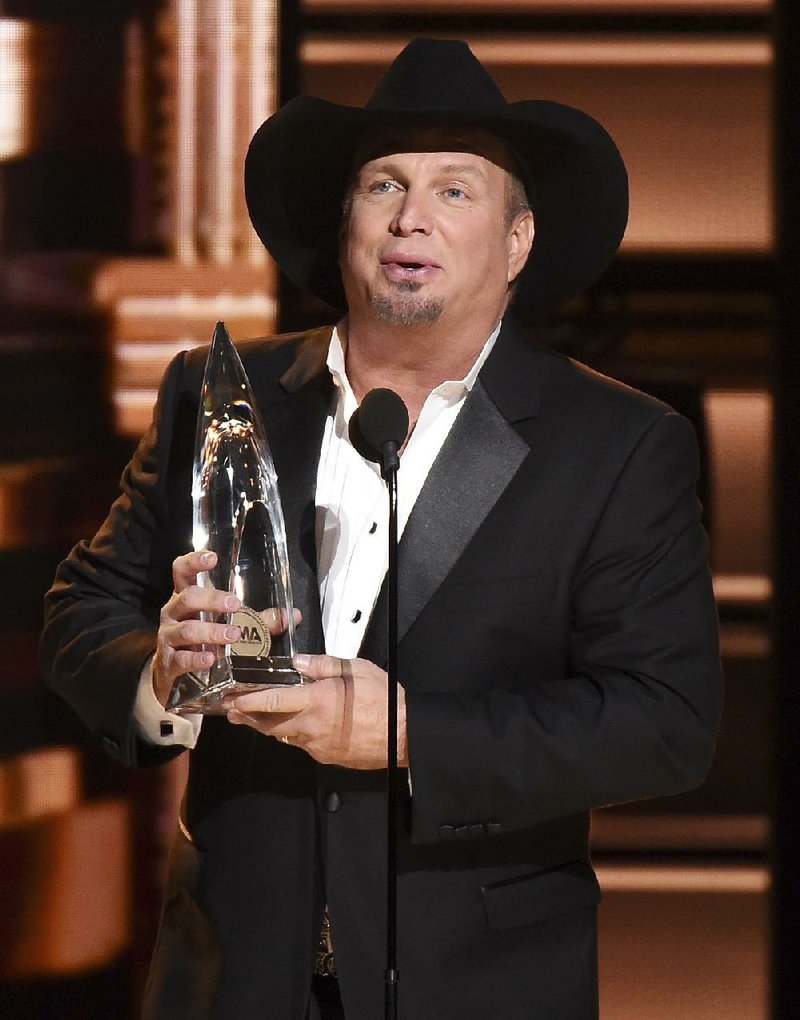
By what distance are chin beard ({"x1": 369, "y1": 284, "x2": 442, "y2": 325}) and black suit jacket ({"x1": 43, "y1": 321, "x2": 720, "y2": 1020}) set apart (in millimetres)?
124

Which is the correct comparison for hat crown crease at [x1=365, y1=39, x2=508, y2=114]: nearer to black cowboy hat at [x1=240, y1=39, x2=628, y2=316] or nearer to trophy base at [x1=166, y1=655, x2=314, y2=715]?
black cowboy hat at [x1=240, y1=39, x2=628, y2=316]

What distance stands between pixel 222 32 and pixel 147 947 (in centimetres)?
186

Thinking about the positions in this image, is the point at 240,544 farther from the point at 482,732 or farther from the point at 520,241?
the point at 520,241

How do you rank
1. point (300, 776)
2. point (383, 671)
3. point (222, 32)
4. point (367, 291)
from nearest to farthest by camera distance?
1. point (383, 671)
2. point (300, 776)
3. point (367, 291)
4. point (222, 32)

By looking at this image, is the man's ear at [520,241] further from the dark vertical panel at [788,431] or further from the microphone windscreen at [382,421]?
the dark vertical panel at [788,431]

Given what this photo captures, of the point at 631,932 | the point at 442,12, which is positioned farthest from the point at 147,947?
the point at 442,12

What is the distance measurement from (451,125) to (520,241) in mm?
248

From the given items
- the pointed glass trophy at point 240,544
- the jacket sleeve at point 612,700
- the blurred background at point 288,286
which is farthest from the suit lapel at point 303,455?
the blurred background at point 288,286

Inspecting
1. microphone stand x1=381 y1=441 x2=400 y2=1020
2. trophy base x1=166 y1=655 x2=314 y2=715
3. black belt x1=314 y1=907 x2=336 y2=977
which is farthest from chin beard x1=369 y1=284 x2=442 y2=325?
black belt x1=314 y1=907 x2=336 y2=977

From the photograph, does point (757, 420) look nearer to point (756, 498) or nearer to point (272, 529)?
point (756, 498)

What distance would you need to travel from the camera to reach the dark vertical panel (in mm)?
2971

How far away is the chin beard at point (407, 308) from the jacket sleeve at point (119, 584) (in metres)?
0.34

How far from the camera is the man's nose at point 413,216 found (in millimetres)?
2115

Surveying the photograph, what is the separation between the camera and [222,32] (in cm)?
294
